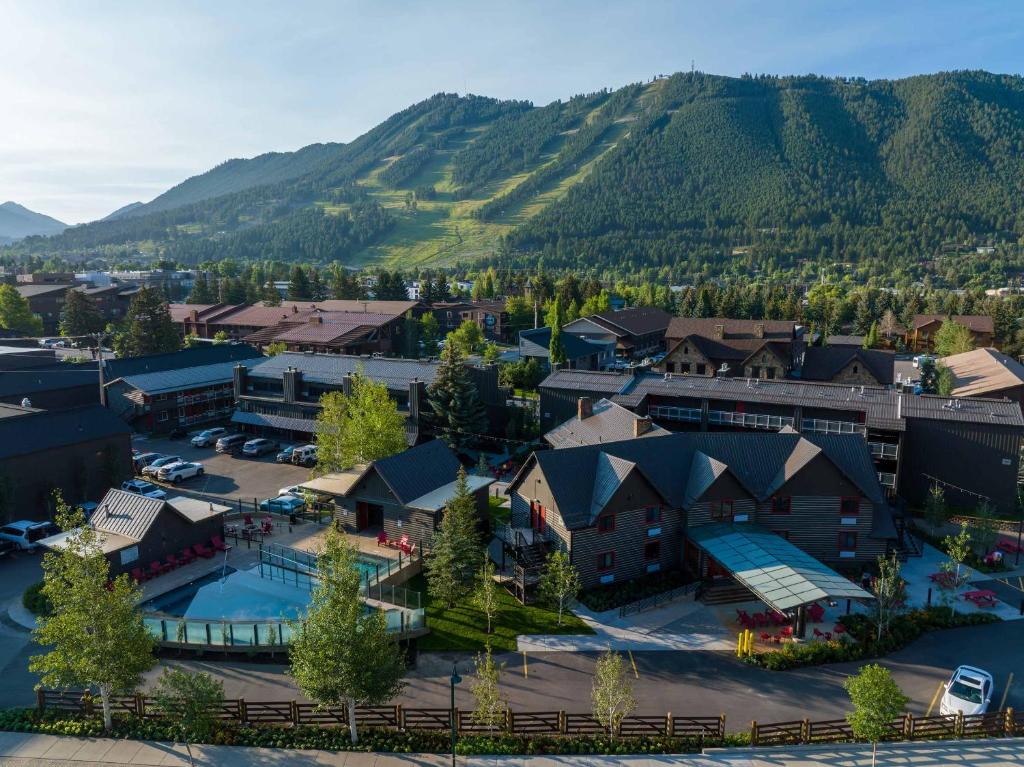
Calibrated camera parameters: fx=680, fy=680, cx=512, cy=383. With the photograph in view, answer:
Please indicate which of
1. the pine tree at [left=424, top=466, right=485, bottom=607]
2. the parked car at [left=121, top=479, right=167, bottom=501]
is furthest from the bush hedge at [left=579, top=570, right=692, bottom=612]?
the parked car at [left=121, top=479, right=167, bottom=501]

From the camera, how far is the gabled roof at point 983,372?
62.2 metres

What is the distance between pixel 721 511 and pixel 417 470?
55.9 ft

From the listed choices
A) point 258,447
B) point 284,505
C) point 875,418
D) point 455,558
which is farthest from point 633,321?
point 455,558

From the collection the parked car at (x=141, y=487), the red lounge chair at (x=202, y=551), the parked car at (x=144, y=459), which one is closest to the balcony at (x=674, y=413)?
the red lounge chair at (x=202, y=551)

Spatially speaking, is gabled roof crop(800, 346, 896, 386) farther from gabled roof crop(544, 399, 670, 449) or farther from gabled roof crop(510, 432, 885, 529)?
gabled roof crop(510, 432, 885, 529)

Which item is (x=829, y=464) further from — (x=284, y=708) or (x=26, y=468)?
(x=26, y=468)

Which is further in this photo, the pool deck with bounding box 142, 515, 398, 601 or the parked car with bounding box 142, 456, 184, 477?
the parked car with bounding box 142, 456, 184, 477

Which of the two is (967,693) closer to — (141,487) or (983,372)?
(141,487)

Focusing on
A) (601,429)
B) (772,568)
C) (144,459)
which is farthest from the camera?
(144,459)

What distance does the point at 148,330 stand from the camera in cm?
9450

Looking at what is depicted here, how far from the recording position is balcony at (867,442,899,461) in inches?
1804

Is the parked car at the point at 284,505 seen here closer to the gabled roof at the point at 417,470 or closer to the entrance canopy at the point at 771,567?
the gabled roof at the point at 417,470

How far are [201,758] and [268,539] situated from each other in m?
18.3

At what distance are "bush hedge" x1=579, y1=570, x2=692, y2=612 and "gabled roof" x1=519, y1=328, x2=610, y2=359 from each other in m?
53.6
